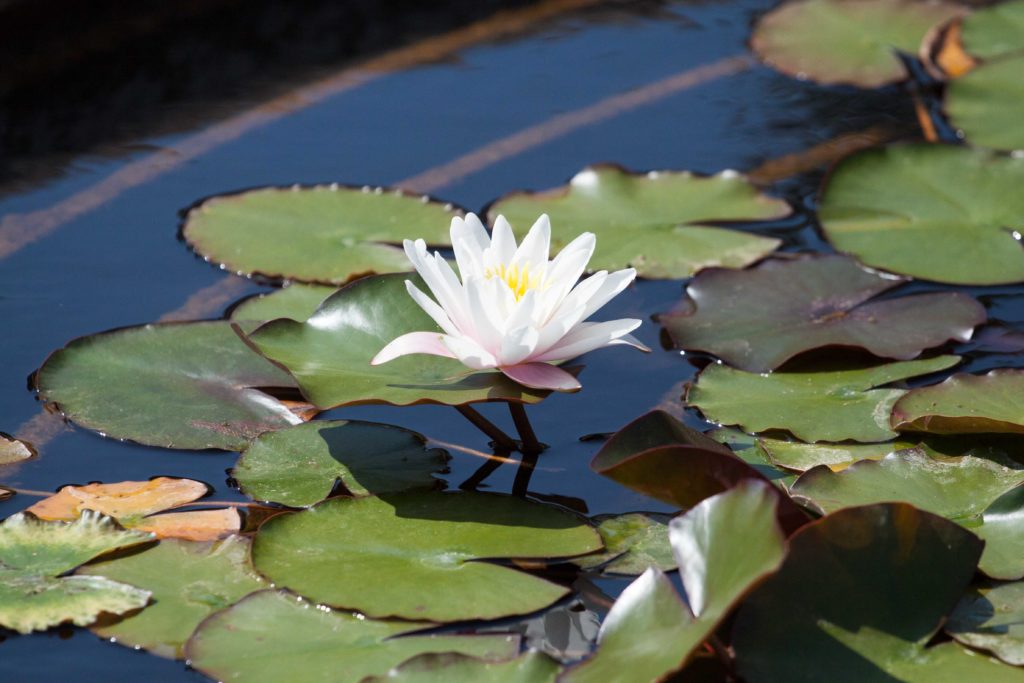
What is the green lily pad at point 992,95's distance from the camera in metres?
2.18

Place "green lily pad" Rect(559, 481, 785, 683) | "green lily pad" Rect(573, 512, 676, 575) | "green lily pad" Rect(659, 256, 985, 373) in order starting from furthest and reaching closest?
"green lily pad" Rect(659, 256, 985, 373) → "green lily pad" Rect(573, 512, 676, 575) → "green lily pad" Rect(559, 481, 785, 683)

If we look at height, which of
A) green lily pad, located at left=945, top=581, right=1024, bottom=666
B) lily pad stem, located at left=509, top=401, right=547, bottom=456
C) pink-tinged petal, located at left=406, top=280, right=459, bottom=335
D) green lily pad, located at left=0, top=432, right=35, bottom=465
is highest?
pink-tinged petal, located at left=406, top=280, right=459, bottom=335

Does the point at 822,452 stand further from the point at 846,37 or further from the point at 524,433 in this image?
the point at 846,37

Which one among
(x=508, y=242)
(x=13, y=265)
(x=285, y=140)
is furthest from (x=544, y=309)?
(x=285, y=140)

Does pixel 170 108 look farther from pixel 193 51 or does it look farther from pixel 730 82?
pixel 730 82

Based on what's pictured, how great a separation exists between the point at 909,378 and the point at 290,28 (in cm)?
165

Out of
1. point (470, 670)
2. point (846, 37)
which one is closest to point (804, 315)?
point (470, 670)

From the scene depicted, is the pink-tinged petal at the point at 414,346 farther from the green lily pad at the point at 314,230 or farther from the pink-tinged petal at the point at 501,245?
the green lily pad at the point at 314,230

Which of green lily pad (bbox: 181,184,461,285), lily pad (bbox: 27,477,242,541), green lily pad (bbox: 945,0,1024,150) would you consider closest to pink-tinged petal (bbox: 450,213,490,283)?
lily pad (bbox: 27,477,242,541)

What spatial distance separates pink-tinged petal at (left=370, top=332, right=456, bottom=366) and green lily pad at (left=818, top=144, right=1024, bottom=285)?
31.4 inches

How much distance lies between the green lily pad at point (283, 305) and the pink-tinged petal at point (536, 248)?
39cm

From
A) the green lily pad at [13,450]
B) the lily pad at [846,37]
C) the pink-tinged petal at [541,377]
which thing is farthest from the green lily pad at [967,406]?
the lily pad at [846,37]

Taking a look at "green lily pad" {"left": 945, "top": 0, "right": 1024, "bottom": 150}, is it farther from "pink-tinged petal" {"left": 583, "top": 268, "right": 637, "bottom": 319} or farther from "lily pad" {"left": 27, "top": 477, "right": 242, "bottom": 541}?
"lily pad" {"left": 27, "top": 477, "right": 242, "bottom": 541}

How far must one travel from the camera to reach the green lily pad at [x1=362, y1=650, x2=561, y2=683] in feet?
3.26
